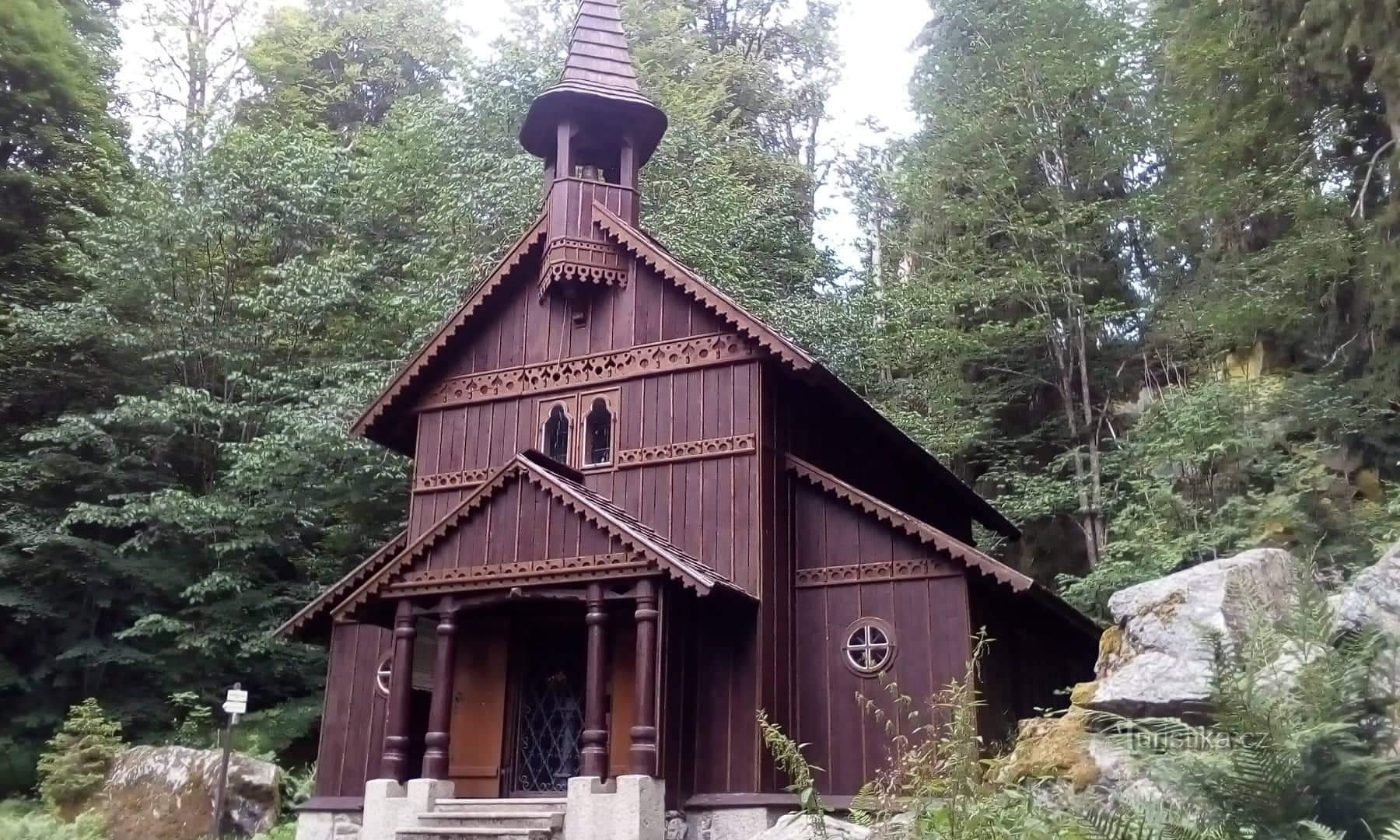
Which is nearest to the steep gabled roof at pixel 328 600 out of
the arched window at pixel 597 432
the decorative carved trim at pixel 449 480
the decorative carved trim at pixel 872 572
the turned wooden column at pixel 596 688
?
the decorative carved trim at pixel 449 480

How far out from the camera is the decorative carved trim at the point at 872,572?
1252cm

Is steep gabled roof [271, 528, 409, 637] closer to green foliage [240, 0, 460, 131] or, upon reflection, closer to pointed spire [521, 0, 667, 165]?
pointed spire [521, 0, 667, 165]

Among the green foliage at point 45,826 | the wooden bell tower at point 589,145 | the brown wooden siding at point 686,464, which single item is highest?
the wooden bell tower at point 589,145

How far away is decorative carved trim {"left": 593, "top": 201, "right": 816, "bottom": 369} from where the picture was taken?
13.0 meters

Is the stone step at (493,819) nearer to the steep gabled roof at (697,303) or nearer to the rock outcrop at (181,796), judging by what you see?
the rock outcrop at (181,796)

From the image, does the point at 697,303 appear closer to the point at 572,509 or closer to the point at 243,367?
the point at 572,509

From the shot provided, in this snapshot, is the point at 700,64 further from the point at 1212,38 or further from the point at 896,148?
the point at 1212,38

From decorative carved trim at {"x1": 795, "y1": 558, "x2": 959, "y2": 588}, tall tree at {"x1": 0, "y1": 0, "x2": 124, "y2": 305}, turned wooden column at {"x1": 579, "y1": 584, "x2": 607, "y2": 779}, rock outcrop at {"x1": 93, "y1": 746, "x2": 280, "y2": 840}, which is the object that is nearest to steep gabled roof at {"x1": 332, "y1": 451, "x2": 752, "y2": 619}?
turned wooden column at {"x1": 579, "y1": 584, "x2": 607, "y2": 779}

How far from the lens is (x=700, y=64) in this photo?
103ft

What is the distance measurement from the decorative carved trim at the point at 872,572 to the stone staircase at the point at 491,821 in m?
3.75

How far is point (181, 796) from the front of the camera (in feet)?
50.6

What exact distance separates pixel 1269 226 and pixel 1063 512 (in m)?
6.29

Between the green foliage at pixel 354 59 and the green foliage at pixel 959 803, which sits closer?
the green foliage at pixel 959 803

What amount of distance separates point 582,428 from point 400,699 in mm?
3973
